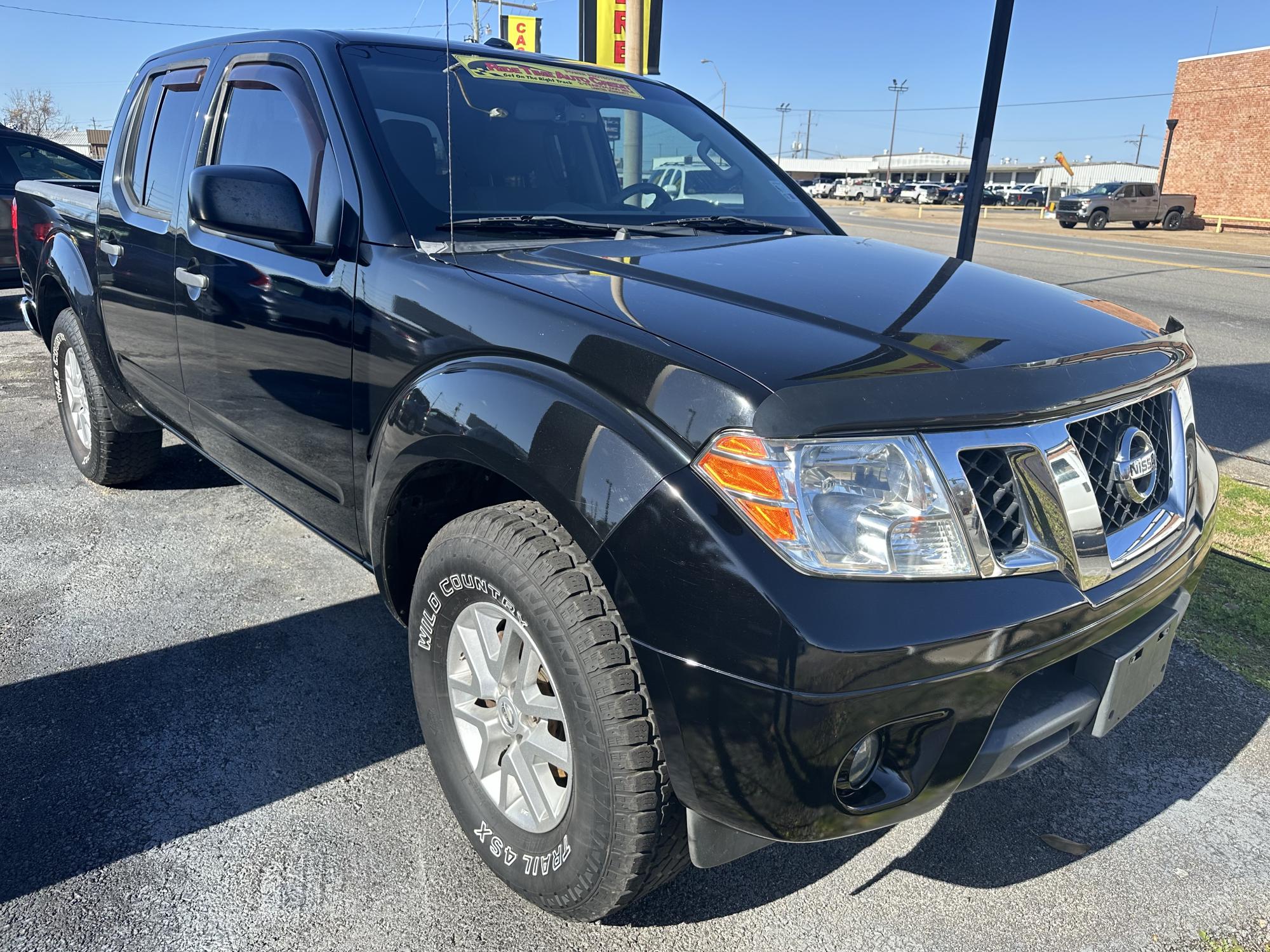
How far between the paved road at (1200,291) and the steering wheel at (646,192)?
70.9 inches

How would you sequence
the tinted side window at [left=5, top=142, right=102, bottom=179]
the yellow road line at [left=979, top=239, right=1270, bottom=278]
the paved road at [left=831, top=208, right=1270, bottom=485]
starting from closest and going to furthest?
1. the paved road at [left=831, top=208, right=1270, bottom=485]
2. the tinted side window at [left=5, top=142, right=102, bottom=179]
3. the yellow road line at [left=979, top=239, right=1270, bottom=278]


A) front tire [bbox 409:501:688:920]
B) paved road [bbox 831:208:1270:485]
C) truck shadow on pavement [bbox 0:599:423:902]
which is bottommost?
truck shadow on pavement [bbox 0:599:423:902]

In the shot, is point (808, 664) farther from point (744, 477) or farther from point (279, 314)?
point (279, 314)

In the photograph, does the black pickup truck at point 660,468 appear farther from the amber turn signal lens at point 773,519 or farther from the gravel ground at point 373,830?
the gravel ground at point 373,830

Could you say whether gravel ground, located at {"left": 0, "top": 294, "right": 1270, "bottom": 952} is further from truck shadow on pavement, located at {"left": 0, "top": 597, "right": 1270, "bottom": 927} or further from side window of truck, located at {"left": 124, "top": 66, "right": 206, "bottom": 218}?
side window of truck, located at {"left": 124, "top": 66, "right": 206, "bottom": 218}

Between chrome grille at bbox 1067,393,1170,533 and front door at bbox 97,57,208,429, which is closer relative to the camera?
chrome grille at bbox 1067,393,1170,533

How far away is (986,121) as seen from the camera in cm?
400

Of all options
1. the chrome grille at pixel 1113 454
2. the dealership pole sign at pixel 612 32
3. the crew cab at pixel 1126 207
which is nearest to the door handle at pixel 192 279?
the chrome grille at pixel 1113 454

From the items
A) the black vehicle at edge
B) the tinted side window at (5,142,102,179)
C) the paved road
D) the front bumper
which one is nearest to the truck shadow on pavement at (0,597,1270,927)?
the front bumper

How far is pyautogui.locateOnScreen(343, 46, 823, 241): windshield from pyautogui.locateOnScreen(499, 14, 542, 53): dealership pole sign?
10251 millimetres

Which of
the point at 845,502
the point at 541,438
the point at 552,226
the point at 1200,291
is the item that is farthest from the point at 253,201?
the point at 1200,291

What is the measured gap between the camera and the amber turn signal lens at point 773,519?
5.10 ft

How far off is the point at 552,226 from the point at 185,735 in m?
1.78

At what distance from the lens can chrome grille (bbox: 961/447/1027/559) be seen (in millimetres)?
1654
